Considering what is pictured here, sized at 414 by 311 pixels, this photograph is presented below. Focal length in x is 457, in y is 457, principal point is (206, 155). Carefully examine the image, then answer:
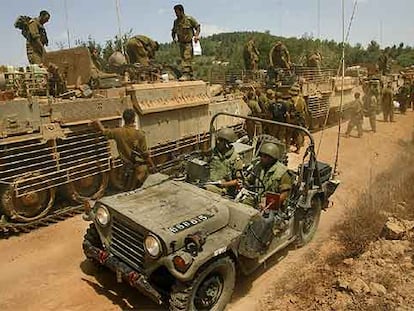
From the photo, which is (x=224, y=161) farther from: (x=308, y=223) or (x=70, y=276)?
(x=70, y=276)

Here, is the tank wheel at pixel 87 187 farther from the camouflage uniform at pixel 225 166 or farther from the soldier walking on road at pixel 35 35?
the soldier walking on road at pixel 35 35

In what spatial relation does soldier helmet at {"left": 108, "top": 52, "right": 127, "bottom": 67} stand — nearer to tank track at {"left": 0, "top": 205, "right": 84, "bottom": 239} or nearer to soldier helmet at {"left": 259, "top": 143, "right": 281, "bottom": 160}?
tank track at {"left": 0, "top": 205, "right": 84, "bottom": 239}

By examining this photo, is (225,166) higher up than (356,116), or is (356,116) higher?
(225,166)

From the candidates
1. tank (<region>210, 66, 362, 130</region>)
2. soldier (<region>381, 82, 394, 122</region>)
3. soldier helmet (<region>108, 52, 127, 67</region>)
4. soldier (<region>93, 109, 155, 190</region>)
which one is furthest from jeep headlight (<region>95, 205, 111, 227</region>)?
soldier (<region>381, 82, 394, 122</region>)

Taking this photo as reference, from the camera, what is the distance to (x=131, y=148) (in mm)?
7805

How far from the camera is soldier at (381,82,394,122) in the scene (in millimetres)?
19656

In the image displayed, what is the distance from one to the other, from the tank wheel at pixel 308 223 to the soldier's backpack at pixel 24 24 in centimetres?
825

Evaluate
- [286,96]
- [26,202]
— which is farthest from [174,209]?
[286,96]

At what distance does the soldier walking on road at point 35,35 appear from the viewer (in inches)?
437

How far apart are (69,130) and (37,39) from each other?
14.8 ft

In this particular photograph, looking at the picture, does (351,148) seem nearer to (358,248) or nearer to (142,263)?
(358,248)

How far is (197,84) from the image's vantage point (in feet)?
36.8

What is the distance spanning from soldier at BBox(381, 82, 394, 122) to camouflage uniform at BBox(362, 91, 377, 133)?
1.90 m

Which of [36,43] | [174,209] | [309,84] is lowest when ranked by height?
[174,209]
